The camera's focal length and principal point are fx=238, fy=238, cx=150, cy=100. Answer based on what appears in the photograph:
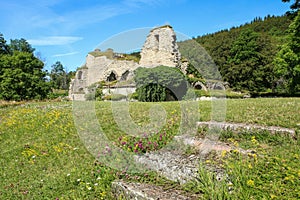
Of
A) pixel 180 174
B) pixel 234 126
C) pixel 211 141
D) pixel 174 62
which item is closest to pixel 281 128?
pixel 234 126

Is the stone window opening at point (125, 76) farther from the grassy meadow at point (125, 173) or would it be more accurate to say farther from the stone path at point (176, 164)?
the stone path at point (176, 164)

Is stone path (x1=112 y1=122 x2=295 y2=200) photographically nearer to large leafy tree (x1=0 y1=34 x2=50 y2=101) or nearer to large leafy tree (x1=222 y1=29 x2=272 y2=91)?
large leafy tree (x1=0 y1=34 x2=50 y2=101)

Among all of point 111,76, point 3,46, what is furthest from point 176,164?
point 3,46

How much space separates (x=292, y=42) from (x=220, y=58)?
2831cm

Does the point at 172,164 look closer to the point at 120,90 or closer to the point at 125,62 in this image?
the point at 120,90

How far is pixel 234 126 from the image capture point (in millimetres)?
4930

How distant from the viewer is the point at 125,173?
4.09m

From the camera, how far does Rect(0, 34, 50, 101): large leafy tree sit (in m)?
26.3

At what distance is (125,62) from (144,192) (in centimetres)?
3300

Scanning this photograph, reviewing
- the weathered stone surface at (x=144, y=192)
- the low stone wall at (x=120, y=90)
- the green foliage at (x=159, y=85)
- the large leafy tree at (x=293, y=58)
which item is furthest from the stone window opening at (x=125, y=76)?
the weathered stone surface at (x=144, y=192)

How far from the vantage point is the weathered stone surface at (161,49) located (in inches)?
1179

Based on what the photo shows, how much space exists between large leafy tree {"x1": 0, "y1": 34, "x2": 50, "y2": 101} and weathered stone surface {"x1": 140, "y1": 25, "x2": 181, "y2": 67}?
13.1 metres

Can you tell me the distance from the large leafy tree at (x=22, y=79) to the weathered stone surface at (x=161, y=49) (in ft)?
43.0

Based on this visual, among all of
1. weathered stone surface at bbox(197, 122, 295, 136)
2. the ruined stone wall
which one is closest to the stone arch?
the ruined stone wall
